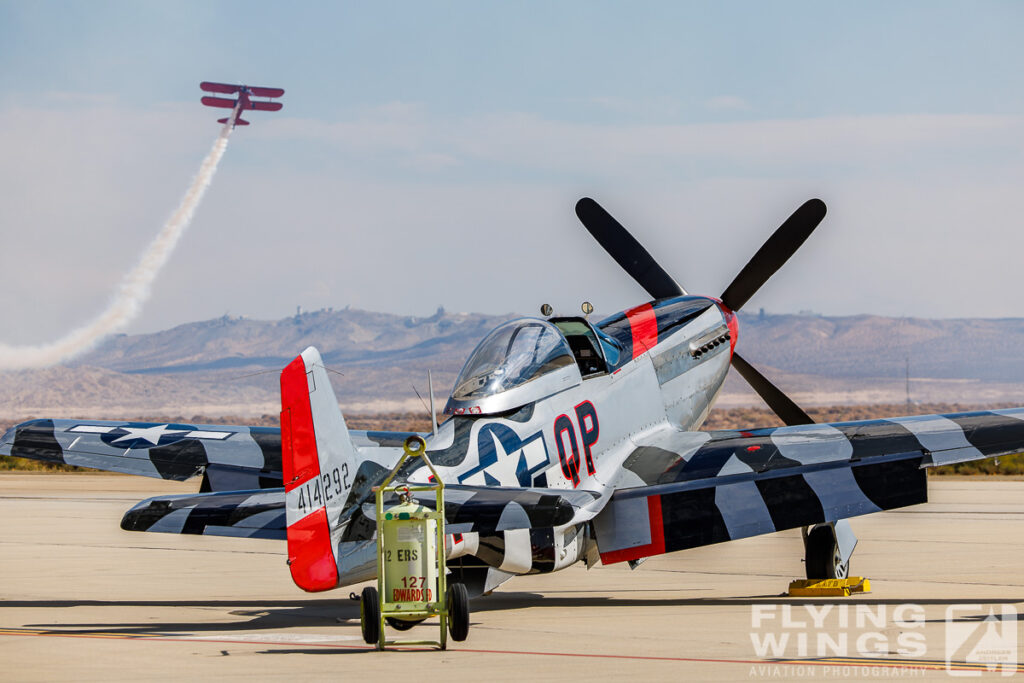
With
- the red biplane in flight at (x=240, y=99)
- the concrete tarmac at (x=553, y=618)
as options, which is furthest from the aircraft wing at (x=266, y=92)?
the concrete tarmac at (x=553, y=618)

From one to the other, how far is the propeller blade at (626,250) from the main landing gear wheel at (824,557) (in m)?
5.72

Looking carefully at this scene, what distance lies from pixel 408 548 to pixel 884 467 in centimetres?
452

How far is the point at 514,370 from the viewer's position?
43.4 feet

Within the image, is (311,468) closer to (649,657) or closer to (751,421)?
(649,657)

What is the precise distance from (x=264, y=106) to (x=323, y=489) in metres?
66.8

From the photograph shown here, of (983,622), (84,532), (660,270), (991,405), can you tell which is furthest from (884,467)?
(991,405)

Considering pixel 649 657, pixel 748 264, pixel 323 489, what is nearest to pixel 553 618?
pixel 649 657

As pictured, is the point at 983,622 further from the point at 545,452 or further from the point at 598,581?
the point at 598,581

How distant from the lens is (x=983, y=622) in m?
12.2

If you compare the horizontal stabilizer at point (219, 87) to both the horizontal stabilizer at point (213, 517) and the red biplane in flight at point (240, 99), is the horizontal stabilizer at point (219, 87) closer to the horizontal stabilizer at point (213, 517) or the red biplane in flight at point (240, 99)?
the red biplane in flight at point (240, 99)

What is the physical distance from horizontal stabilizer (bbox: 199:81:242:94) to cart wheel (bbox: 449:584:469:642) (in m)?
66.2

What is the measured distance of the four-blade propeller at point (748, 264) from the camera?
18891 millimetres

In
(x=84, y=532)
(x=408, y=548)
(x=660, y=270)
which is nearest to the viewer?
(x=408, y=548)

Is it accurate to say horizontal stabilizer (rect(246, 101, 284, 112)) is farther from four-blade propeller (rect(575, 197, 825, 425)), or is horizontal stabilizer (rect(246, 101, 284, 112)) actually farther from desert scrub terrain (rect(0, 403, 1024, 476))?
four-blade propeller (rect(575, 197, 825, 425))
